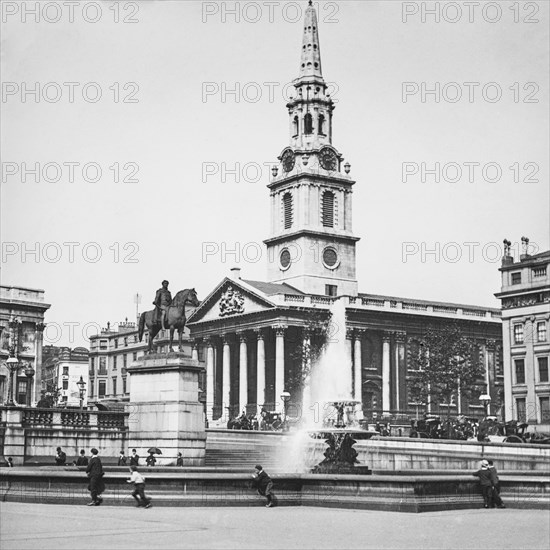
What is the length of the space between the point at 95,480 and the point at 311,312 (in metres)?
80.0

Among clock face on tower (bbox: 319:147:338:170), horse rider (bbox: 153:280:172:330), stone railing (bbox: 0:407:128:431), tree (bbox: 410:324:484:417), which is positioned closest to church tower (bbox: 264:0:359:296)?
clock face on tower (bbox: 319:147:338:170)

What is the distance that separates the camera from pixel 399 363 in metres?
109

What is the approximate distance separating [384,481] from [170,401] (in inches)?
→ 634

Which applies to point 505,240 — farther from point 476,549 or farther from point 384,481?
point 476,549

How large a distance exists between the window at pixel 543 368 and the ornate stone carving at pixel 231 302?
111 feet

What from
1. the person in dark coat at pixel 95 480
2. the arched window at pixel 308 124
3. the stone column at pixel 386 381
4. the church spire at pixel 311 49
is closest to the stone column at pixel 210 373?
the stone column at pixel 386 381

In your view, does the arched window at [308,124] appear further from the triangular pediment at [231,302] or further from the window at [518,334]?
the window at [518,334]

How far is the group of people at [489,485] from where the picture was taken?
2566 centimetres

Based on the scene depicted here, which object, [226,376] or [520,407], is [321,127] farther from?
[520,407]

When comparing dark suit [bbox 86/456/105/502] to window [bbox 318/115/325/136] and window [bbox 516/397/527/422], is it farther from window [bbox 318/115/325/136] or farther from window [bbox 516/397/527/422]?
window [bbox 318/115/325/136]

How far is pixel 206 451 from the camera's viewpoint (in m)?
43.3

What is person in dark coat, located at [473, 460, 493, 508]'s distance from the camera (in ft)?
84.1

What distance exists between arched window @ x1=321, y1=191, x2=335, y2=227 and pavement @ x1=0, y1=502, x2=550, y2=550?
89.3 meters

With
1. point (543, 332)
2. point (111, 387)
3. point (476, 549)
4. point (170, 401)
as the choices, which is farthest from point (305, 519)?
point (111, 387)
